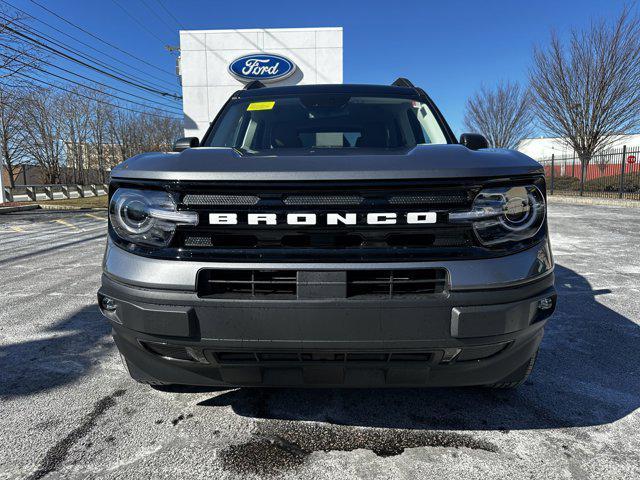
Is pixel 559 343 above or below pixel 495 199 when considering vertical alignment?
below

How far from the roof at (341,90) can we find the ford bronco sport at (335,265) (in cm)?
158

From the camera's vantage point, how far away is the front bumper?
5.05 ft

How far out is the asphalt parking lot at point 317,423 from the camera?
174 centimetres

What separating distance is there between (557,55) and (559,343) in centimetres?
2129

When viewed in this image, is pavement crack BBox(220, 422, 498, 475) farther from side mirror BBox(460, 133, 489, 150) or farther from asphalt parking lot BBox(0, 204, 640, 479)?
side mirror BBox(460, 133, 489, 150)

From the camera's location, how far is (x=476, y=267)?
5.13 ft

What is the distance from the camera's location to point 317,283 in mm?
1551

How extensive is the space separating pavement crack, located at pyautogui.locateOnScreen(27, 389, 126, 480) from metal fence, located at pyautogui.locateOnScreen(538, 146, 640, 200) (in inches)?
701

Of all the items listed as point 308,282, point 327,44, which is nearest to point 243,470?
point 308,282

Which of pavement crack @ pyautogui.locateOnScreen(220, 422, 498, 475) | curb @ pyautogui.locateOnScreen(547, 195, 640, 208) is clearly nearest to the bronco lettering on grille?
pavement crack @ pyautogui.locateOnScreen(220, 422, 498, 475)

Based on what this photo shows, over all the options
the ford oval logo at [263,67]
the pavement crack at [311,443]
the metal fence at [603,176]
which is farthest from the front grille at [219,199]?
the metal fence at [603,176]

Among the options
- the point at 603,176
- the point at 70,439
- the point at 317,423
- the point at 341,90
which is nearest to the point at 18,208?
the point at 341,90

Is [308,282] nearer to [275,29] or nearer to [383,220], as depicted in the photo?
[383,220]

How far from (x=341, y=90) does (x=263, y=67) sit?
14.4m
